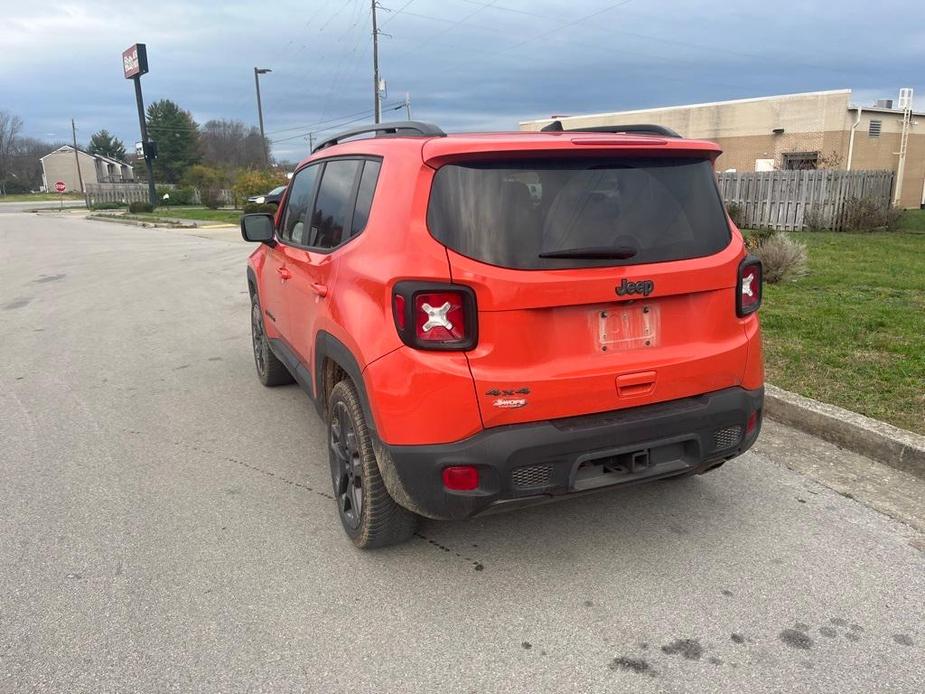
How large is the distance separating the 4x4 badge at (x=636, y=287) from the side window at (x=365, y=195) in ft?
3.80

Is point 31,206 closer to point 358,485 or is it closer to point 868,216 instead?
point 868,216

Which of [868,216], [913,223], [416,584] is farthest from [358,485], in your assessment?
[913,223]

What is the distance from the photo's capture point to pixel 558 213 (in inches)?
107

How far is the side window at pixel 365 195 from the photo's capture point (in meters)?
3.11

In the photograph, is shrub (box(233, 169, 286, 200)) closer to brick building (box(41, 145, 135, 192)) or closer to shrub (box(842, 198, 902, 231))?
shrub (box(842, 198, 902, 231))

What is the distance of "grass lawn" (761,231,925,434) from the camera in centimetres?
471

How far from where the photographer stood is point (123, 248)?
63.5 ft

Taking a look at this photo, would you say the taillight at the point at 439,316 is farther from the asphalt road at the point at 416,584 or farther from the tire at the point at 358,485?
the asphalt road at the point at 416,584

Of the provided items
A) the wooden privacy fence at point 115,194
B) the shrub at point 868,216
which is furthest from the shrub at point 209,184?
the shrub at point 868,216

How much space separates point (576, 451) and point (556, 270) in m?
0.71

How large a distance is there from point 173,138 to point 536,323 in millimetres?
96355

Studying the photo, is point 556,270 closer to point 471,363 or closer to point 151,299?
point 471,363

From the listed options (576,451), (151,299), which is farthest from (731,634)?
(151,299)

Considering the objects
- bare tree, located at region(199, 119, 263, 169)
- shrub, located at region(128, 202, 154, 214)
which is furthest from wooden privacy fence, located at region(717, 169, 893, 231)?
bare tree, located at region(199, 119, 263, 169)
